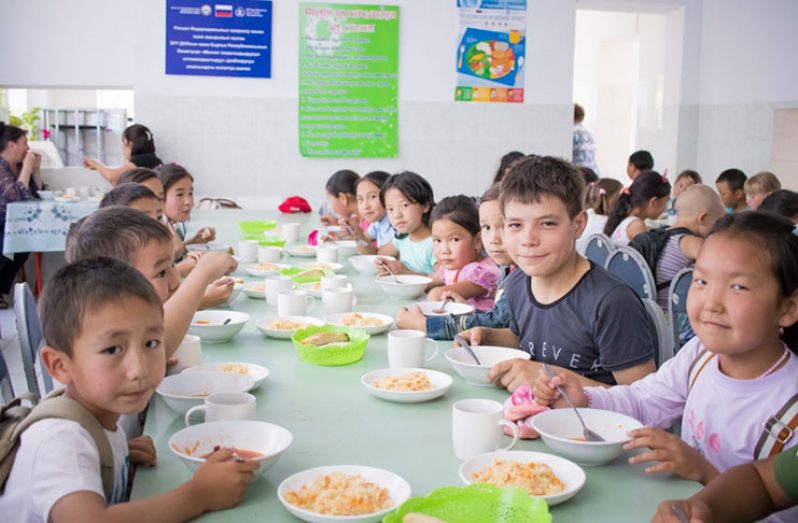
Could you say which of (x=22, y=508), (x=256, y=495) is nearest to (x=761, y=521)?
(x=256, y=495)

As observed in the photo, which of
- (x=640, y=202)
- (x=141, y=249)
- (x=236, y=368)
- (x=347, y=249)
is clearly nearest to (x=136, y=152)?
(x=347, y=249)

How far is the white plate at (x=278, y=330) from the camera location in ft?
6.82

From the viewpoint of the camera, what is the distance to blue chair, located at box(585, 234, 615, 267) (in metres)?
3.13

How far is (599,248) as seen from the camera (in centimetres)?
322

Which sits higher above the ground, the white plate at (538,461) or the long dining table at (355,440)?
the white plate at (538,461)

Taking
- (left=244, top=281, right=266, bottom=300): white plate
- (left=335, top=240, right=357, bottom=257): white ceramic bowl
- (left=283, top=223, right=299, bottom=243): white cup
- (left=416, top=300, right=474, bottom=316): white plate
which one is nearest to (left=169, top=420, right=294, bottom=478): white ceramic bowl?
(left=416, top=300, right=474, bottom=316): white plate

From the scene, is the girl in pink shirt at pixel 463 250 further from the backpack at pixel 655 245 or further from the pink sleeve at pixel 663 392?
the pink sleeve at pixel 663 392

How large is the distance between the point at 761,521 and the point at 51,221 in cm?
542

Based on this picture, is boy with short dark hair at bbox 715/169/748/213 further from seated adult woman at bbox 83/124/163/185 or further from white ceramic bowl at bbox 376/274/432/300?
seated adult woman at bbox 83/124/163/185

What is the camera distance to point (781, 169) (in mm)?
7168

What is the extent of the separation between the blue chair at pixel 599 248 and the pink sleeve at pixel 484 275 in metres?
0.49

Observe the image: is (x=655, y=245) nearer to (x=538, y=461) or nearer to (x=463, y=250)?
(x=463, y=250)

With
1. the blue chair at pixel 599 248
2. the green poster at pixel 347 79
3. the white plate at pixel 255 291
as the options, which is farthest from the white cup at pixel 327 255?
the green poster at pixel 347 79

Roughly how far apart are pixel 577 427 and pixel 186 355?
0.90 m
